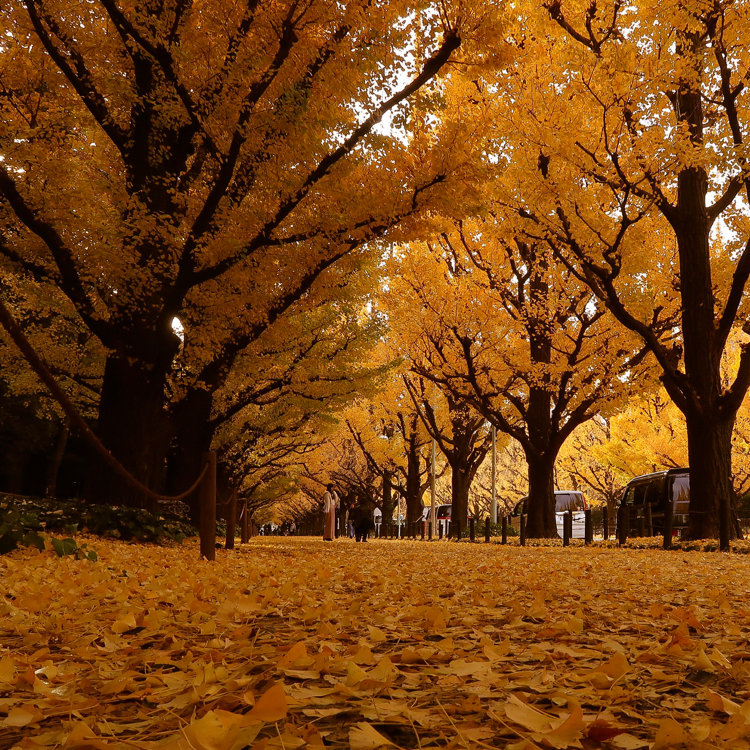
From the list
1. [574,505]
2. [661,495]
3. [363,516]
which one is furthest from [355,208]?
[574,505]

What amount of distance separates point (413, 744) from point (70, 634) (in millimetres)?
2054

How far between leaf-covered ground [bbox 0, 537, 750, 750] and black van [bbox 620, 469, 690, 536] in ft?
55.8

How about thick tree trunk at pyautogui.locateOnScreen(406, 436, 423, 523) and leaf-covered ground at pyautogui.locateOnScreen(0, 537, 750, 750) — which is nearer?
leaf-covered ground at pyautogui.locateOnScreen(0, 537, 750, 750)

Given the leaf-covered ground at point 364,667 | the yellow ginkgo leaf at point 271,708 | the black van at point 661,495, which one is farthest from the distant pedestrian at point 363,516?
the yellow ginkgo leaf at point 271,708

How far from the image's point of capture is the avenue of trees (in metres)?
8.72

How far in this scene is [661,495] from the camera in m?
22.3

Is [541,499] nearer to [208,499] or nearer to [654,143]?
[654,143]

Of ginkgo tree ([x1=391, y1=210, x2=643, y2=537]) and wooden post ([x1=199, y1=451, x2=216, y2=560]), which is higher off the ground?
ginkgo tree ([x1=391, y1=210, x2=643, y2=537])

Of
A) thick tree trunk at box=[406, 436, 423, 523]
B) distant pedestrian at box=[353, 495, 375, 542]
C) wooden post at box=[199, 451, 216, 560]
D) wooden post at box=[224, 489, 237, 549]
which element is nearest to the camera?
wooden post at box=[199, 451, 216, 560]

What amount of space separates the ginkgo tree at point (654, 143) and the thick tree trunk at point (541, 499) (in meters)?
6.07

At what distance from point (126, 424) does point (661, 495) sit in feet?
57.1

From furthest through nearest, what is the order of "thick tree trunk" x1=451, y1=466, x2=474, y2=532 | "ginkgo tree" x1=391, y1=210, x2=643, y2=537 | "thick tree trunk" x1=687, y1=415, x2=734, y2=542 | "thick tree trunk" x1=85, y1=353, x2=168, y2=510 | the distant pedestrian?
"thick tree trunk" x1=451, y1=466, x2=474, y2=532 → the distant pedestrian → "ginkgo tree" x1=391, y1=210, x2=643, y2=537 → "thick tree trunk" x1=687, y1=415, x2=734, y2=542 → "thick tree trunk" x1=85, y1=353, x2=168, y2=510

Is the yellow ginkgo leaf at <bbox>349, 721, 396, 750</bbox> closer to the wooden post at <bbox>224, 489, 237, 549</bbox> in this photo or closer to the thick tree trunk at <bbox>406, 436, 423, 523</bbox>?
the wooden post at <bbox>224, 489, 237, 549</bbox>

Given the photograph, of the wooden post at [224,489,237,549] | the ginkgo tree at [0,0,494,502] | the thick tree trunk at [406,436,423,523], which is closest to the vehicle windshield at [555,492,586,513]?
the thick tree trunk at [406,436,423,523]
